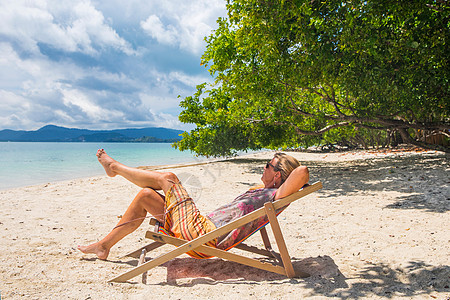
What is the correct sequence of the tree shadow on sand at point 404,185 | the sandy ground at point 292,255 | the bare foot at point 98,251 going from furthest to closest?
1. the tree shadow on sand at point 404,185
2. the bare foot at point 98,251
3. the sandy ground at point 292,255

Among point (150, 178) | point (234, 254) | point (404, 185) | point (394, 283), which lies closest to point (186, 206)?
point (150, 178)

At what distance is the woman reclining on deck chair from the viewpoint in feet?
9.21

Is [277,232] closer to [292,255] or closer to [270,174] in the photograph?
[270,174]

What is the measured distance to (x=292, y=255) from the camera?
3508 millimetres

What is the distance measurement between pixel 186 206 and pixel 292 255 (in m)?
1.49

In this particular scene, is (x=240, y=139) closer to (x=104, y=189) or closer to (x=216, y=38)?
(x=216, y=38)

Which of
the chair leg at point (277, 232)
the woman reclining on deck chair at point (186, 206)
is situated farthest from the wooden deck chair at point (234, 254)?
the woman reclining on deck chair at point (186, 206)

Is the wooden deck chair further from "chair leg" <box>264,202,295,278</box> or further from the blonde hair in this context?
the blonde hair

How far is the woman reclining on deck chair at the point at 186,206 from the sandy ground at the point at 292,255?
397 millimetres

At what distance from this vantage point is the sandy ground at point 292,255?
2.50 m

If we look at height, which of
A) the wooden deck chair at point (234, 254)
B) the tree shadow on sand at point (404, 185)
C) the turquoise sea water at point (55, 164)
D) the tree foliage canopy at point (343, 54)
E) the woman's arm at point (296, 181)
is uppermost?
the tree foliage canopy at point (343, 54)

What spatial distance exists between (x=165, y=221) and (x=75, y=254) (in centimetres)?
129

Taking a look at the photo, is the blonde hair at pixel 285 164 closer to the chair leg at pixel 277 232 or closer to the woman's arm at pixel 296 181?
the woman's arm at pixel 296 181

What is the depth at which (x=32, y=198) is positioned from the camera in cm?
742
